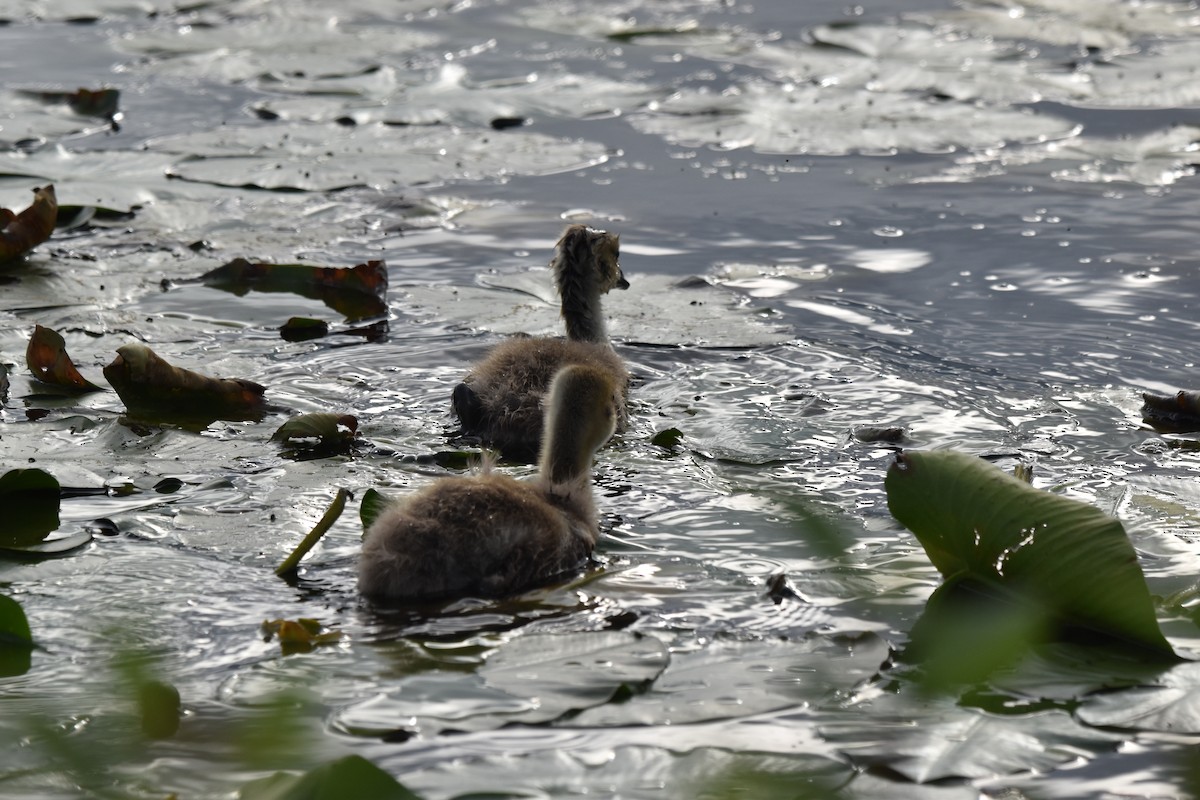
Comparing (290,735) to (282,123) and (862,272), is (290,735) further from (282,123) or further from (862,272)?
(282,123)

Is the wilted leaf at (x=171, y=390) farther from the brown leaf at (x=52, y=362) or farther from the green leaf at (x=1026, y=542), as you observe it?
the green leaf at (x=1026, y=542)

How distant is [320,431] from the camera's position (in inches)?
188

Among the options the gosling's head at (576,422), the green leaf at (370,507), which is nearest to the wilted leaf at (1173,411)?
the gosling's head at (576,422)

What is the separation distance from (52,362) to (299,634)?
2.19m

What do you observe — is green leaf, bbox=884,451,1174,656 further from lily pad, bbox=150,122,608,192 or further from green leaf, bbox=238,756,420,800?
lily pad, bbox=150,122,608,192

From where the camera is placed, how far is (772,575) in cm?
379

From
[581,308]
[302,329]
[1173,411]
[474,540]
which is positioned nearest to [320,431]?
[474,540]

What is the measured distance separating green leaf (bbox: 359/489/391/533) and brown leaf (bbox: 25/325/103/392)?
1.58 meters

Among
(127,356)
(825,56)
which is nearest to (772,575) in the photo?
(127,356)

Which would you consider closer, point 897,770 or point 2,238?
point 897,770

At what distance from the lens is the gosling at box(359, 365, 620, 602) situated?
146 inches

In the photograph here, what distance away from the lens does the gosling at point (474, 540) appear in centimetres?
372

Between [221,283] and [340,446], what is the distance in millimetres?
1959

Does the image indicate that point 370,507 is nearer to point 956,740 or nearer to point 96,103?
point 956,740
